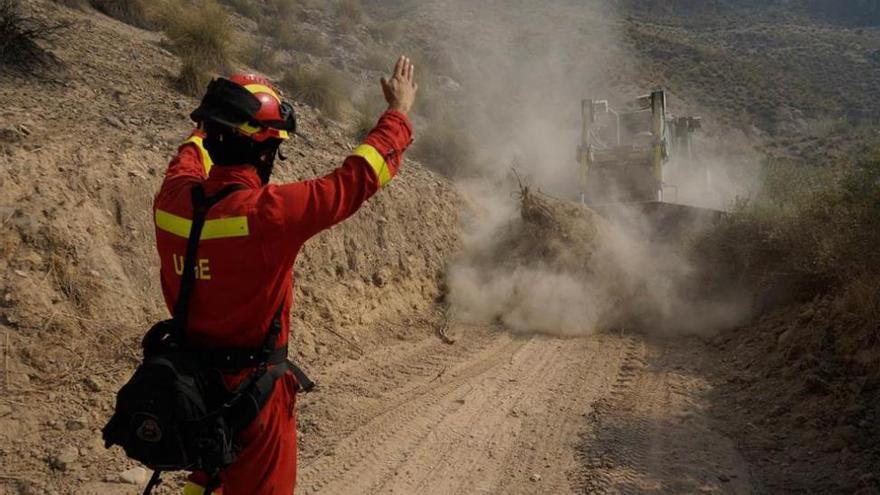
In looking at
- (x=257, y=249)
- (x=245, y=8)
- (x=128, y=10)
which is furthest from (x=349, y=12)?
(x=257, y=249)

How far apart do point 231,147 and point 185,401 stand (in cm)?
99

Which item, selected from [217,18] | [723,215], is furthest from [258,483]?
[217,18]

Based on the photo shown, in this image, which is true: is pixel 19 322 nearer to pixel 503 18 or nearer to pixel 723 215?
pixel 723 215

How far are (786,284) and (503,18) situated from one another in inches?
1204

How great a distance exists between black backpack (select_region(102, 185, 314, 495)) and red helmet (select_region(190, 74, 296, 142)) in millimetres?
261

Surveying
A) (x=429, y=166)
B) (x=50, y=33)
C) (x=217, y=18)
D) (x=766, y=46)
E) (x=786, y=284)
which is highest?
(x=766, y=46)

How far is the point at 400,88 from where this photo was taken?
8.34 feet

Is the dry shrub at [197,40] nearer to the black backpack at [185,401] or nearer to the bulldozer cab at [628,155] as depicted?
the black backpack at [185,401]

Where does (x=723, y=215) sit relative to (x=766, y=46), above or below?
below

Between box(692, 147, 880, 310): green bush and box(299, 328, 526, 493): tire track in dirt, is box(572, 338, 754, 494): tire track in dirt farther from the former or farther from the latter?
box(692, 147, 880, 310): green bush

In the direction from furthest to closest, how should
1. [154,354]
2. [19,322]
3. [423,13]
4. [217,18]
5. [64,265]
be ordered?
[423,13]
[217,18]
[64,265]
[19,322]
[154,354]

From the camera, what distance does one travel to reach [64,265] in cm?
515

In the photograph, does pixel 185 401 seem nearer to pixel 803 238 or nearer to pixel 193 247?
pixel 193 247

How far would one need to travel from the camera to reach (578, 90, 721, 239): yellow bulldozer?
12516 mm
